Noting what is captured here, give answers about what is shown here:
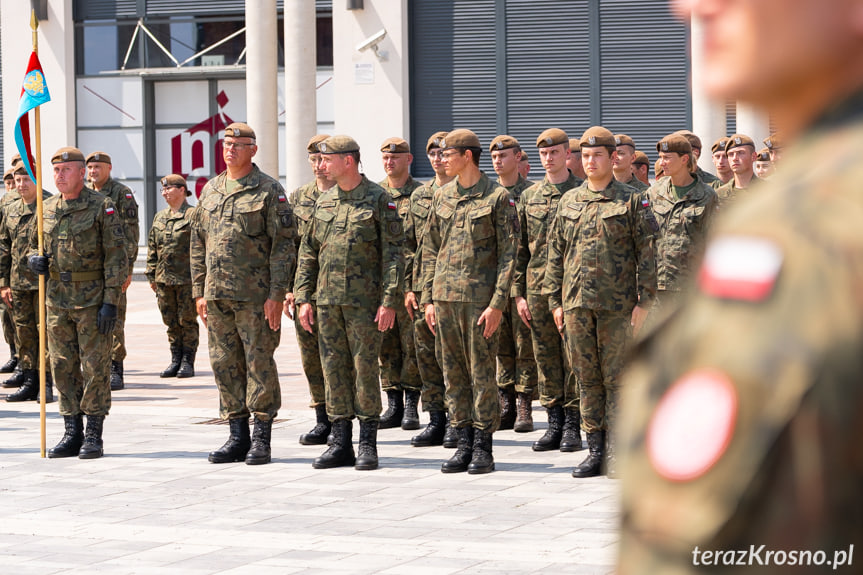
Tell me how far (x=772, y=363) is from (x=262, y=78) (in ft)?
70.6

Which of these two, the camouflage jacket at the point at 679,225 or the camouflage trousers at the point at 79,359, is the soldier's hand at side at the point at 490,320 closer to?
the camouflage jacket at the point at 679,225

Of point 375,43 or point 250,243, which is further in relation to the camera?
point 375,43

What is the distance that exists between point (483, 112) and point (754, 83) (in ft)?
79.7

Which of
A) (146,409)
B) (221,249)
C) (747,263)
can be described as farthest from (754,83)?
(146,409)

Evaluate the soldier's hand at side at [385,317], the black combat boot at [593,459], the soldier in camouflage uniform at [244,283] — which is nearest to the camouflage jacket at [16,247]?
the soldier in camouflage uniform at [244,283]

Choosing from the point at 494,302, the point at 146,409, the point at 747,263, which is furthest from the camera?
the point at 146,409

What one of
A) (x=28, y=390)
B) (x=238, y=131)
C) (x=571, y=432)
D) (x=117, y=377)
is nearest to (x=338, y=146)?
(x=238, y=131)

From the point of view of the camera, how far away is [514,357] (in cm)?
1025

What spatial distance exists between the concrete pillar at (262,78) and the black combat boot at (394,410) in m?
11.7

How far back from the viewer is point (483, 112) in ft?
81.9

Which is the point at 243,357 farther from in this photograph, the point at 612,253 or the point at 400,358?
the point at 612,253

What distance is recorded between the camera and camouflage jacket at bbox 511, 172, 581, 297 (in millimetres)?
9641

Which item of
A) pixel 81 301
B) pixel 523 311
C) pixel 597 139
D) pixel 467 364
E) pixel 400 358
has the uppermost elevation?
pixel 597 139

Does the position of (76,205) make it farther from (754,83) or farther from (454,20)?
(454,20)
